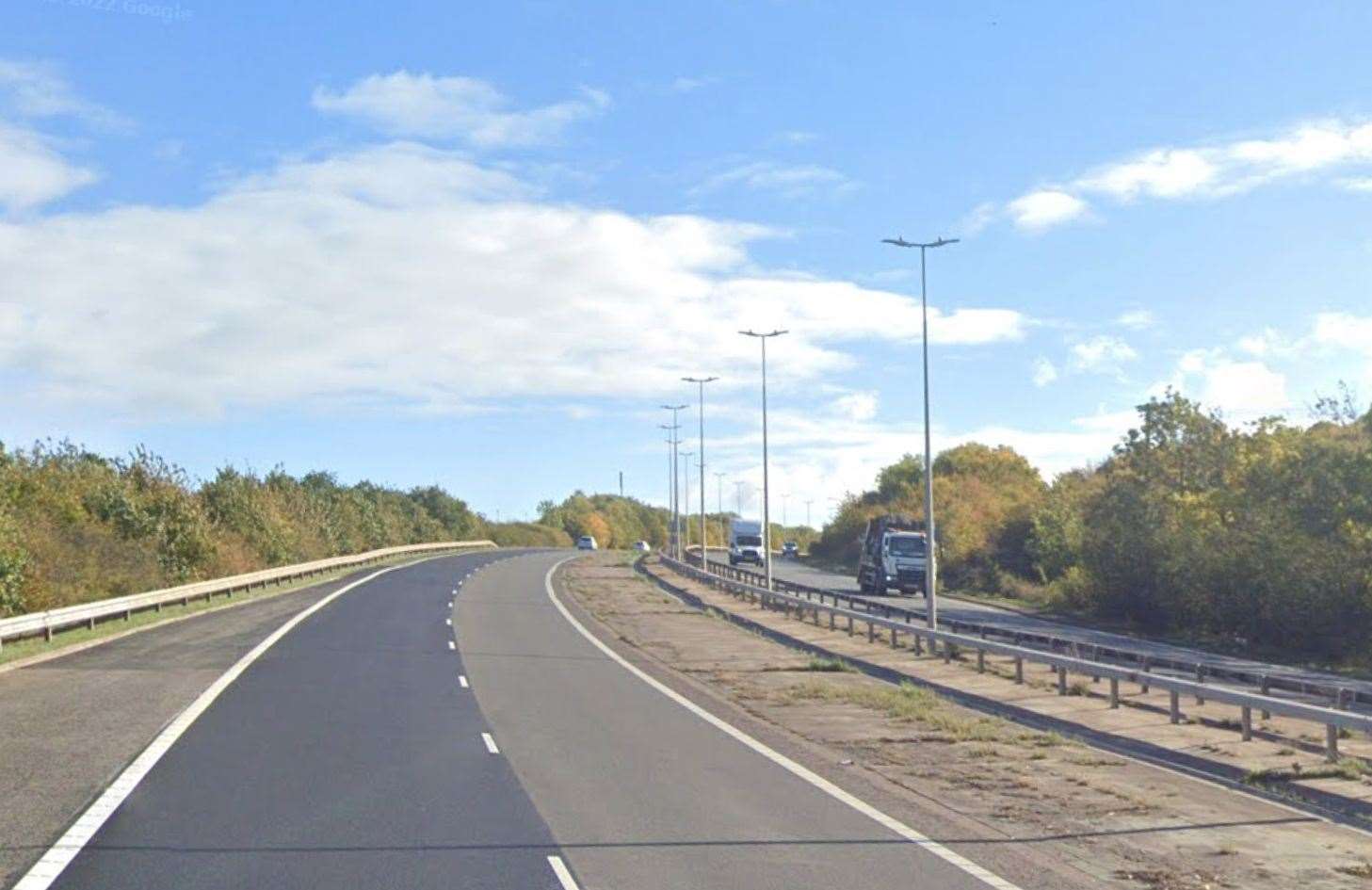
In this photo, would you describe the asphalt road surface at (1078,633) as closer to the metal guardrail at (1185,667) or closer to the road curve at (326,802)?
the metal guardrail at (1185,667)

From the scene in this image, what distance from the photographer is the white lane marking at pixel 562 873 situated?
35.1 ft

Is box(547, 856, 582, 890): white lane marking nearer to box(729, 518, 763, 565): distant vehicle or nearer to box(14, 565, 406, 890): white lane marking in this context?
box(14, 565, 406, 890): white lane marking

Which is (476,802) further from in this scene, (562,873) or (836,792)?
(836,792)

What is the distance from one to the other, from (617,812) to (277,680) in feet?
44.6

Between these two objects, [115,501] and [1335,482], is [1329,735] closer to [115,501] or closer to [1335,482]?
[1335,482]

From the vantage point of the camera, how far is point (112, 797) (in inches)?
552

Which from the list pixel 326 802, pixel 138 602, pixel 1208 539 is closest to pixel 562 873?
pixel 326 802

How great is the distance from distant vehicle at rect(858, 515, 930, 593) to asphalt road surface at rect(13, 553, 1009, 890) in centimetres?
3796

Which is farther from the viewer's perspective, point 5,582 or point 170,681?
point 5,582

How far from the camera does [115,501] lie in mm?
55938

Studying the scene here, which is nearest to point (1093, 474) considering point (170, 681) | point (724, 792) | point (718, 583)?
point (718, 583)

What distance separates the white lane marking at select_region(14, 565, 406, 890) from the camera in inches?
421

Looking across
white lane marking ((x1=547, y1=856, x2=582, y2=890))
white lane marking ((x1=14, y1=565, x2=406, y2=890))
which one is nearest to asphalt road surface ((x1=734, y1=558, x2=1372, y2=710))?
white lane marking ((x1=14, y1=565, x2=406, y2=890))

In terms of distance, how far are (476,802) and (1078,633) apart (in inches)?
1526
